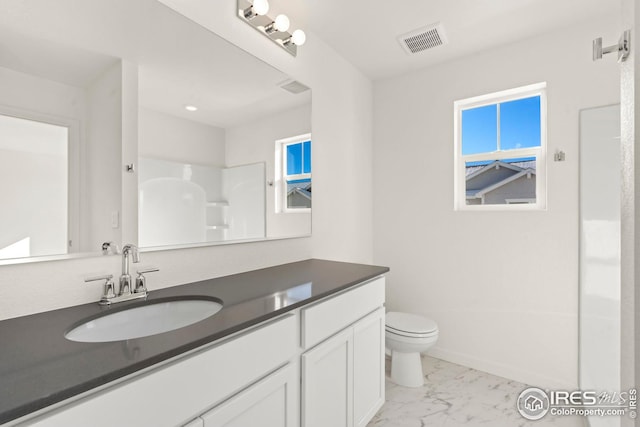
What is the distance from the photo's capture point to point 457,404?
1942 mm

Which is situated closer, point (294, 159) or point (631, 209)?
point (631, 209)

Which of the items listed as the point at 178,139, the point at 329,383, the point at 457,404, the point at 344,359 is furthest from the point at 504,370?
the point at 178,139

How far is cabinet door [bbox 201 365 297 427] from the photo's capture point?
86cm

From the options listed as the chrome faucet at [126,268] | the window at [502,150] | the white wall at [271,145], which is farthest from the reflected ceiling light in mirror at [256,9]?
the window at [502,150]

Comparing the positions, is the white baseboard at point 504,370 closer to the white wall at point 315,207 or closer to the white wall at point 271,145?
the white wall at point 315,207

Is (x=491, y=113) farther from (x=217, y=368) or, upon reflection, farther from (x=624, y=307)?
(x=217, y=368)

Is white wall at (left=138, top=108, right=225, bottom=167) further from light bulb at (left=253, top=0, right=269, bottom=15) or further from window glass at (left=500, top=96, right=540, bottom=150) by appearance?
window glass at (left=500, top=96, right=540, bottom=150)

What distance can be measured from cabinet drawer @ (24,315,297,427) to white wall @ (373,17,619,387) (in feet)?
6.21

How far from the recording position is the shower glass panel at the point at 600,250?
143cm

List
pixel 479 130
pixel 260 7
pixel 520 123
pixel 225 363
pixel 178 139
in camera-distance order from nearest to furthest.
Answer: pixel 225 363, pixel 178 139, pixel 260 7, pixel 520 123, pixel 479 130

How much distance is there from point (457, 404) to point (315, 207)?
5.28 ft

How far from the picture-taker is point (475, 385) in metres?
2.16

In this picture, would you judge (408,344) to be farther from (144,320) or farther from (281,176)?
(144,320)

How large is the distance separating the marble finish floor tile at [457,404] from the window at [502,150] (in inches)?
51.8
